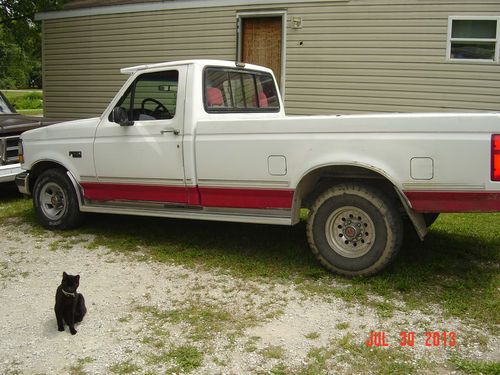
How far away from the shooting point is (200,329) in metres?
3.61

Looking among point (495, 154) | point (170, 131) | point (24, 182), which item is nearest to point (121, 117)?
point (170, 131)

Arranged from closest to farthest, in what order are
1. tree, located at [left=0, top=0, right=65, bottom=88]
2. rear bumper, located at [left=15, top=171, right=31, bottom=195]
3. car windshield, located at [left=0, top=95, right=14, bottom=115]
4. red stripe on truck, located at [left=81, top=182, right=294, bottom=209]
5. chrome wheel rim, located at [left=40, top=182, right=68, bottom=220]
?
red stripe on truck, located at [left=81, top=182, right=294, bottom=209] → chrome wheel rim, located at [left=40, top=182, right=68, bottom=220] → rear bumper, located at [left=15, top=171, right=31, bottom=195] → car windshield, located at [left=0, top=95, right=14, bottom=115] → tree, located at [left=0, top=0, right=65, bottom=88]

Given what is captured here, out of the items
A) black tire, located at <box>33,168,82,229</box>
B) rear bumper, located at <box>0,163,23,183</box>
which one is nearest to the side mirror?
black tire, located at <box>33,168,82,229</box>

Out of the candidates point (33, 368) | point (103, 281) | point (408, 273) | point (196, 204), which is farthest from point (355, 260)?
point (33, 368)

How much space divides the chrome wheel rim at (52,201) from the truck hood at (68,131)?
542 mm

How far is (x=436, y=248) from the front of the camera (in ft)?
16.9

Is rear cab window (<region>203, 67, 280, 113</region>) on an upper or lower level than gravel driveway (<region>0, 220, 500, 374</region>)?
upper

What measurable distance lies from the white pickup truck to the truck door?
0.01 m

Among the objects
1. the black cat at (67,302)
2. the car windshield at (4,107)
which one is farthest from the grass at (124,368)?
the car windshield at (4,107)

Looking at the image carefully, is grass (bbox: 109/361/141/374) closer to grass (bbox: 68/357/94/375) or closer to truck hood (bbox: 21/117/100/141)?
grass (bbox: 68/357/94/375)

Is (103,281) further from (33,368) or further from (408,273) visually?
(408,273)

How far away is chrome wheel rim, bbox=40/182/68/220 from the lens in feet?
19.6

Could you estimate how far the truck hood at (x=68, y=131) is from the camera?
18.3 ft

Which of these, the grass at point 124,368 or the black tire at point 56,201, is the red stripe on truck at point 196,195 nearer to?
the black tire at point 56,201
